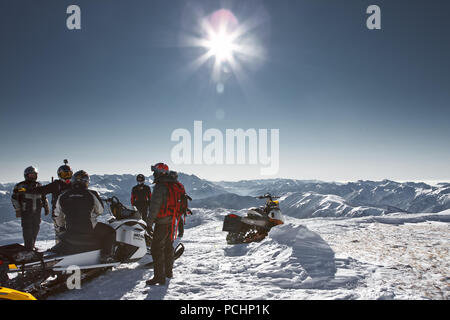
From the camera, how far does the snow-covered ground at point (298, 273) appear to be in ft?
14.1

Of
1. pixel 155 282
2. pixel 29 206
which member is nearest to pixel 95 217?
pixel 155 282

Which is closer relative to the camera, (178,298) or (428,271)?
(178,298)

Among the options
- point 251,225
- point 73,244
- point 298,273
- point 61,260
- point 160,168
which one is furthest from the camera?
point 251,225

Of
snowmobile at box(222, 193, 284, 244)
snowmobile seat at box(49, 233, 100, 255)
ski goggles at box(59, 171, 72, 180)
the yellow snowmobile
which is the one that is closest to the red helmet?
snowmobile seat at box(49, 233, 100, 255)

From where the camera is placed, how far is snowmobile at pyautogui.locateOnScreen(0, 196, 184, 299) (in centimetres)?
386

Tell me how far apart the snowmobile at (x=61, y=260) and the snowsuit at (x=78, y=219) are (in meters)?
0.16

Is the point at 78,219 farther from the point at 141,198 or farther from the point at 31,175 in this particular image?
the point at 141,198

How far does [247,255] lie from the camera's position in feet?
24.4

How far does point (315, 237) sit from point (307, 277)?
3001 mm

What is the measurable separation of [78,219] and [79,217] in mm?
40

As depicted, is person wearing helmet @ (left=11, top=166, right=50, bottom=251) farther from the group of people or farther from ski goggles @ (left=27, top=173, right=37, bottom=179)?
the group of people

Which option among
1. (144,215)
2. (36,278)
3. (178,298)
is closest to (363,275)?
(178,298)

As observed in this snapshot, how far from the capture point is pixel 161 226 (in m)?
5.40
